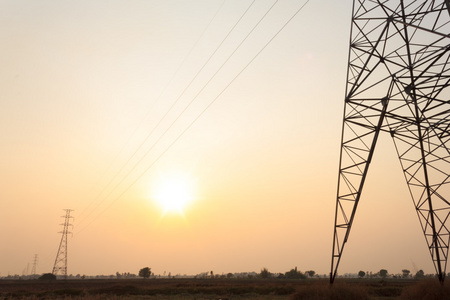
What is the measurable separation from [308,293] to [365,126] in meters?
9.19

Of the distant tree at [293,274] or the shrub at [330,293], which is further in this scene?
the distant tree at [293,274]

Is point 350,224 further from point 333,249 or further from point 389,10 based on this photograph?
point 389,10

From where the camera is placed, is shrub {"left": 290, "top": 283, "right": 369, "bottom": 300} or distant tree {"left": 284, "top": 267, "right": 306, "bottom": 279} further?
distant tree {"left": 284, "top": 267, "right": 306, "bottom": 279}

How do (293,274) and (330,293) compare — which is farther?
(293,274)

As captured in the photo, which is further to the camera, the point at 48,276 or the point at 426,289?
the point at 48,276

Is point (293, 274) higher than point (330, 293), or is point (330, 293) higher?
point (330, 293)

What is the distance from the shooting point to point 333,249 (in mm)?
18094

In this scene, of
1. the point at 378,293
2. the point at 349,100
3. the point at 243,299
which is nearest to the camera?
the point at 349,100

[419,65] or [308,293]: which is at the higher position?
[419,65]

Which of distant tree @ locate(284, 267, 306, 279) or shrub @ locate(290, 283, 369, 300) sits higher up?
→ shrub @ locate(290, 283, 369, 300)

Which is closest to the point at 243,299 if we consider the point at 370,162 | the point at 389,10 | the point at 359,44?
the point at 370,162

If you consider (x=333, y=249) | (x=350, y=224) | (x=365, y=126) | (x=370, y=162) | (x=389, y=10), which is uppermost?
(x=389, y=10)

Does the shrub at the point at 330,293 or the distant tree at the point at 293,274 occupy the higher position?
the shrub at the point at 330,293

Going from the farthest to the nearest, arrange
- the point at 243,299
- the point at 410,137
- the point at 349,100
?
the point at 243,299, the point at 410,137, the point at 349,100
